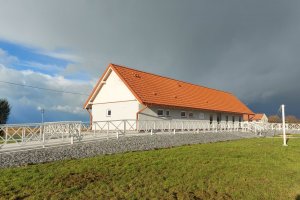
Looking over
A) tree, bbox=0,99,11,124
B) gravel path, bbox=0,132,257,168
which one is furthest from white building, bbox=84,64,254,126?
tree, bbox=0,99,11,124

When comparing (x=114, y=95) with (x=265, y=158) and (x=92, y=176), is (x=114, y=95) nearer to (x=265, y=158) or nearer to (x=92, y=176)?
(x=265, y=158)

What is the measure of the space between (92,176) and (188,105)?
959 inches

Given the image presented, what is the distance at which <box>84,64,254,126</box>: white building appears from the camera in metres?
29.4

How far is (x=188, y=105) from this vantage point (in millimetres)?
34094

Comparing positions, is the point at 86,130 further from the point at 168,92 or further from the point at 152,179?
the point at 152,179

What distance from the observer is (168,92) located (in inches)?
1320

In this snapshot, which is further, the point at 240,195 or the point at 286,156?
the point at 286,156

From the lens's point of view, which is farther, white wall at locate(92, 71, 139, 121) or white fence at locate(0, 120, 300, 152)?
white wall at locate(92, 71, 139, 121)

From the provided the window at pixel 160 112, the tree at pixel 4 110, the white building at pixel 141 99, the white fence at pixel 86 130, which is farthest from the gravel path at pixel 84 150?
the tree at pixel 4 110

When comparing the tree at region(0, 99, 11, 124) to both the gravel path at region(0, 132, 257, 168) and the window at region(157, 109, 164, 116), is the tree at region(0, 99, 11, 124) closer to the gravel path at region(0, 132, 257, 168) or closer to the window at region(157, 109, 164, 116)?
the window at region(157, 109, 164, 116)

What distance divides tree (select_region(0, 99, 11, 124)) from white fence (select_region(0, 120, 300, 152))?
9089 mm

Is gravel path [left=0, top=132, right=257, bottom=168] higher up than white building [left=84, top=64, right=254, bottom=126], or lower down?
lower down

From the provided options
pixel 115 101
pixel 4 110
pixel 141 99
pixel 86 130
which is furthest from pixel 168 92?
pixel 4 110

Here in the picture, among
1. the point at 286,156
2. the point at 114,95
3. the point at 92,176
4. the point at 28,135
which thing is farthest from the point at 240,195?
the point at 114,95
